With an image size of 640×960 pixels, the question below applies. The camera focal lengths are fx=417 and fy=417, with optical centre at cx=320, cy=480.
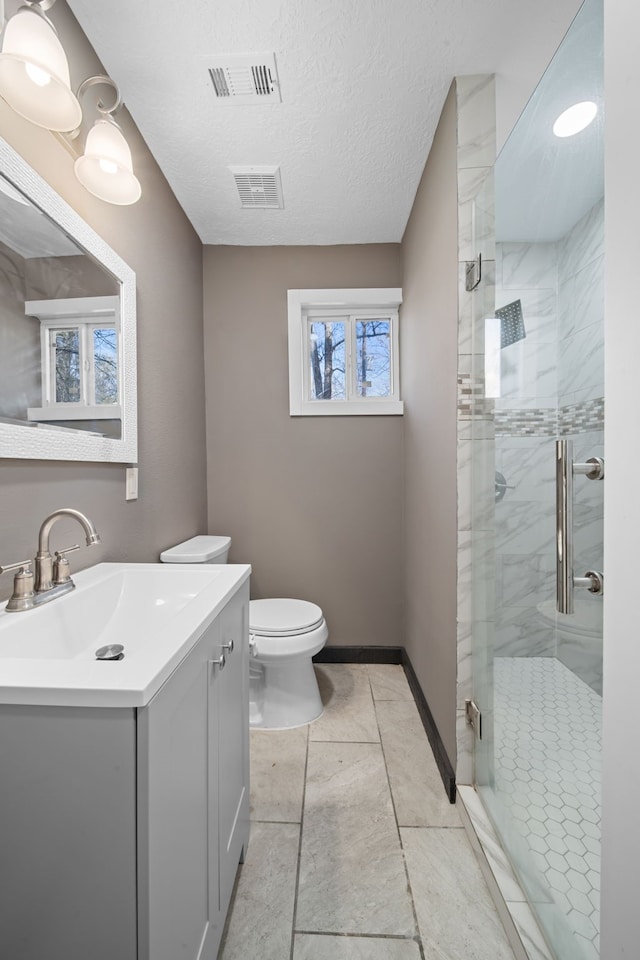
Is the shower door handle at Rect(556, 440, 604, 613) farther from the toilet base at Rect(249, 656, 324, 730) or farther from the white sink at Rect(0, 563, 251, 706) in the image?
the toilet base at Rect(249, 656, 324, 730)

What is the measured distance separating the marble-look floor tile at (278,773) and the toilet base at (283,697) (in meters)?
0.04

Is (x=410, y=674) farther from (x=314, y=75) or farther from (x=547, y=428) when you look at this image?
(x=314, y=75)

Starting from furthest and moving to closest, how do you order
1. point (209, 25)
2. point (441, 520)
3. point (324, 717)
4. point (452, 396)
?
point (324, 717) → point (441, 520) → point (452, 396) → point (209, 25)

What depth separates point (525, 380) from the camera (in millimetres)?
1125

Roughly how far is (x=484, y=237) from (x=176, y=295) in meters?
1.37

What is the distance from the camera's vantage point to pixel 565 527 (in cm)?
88

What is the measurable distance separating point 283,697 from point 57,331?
1645mm

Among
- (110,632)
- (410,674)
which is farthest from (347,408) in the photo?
(110,632)

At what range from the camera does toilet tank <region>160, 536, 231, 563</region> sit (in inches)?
68.2

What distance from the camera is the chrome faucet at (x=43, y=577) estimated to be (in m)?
0.86

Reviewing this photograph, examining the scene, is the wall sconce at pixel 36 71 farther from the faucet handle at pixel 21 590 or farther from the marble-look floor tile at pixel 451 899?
Answer: the marble-look floor tile at pixel 451 899

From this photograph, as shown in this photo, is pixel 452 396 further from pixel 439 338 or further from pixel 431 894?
pixel 431 894

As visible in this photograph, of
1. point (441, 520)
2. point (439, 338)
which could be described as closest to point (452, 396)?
point (439, 338)

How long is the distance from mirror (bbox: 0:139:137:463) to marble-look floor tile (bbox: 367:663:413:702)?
5.39 feet
